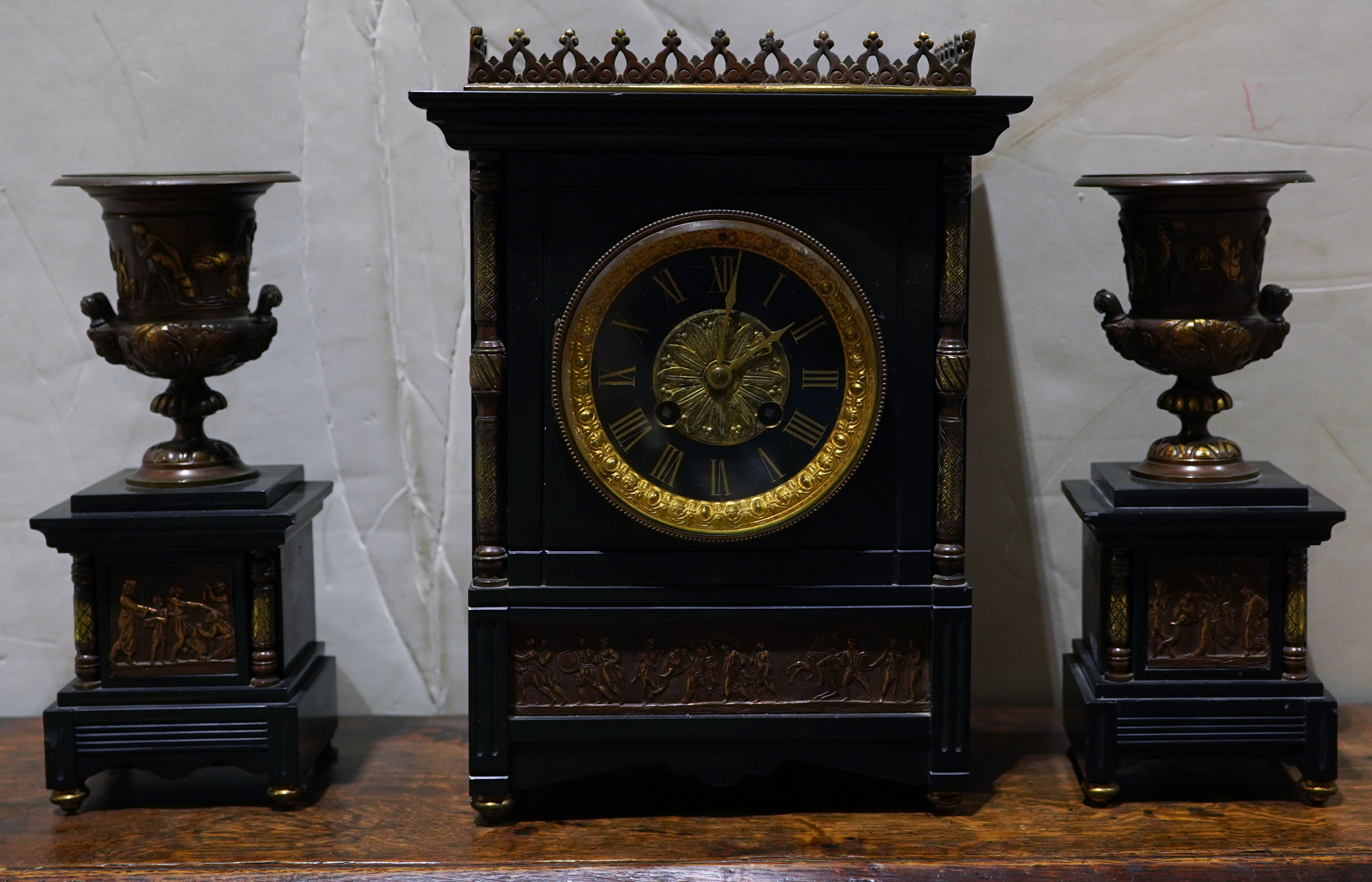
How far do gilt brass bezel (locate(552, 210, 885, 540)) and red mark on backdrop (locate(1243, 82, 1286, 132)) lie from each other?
1.21m

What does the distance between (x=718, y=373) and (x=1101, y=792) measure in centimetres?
112

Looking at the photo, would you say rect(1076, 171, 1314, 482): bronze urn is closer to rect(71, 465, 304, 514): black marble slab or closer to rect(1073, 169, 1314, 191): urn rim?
rect(1073, 169, 1314, 191): urn rim

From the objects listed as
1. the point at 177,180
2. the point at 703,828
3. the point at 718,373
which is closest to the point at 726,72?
the point at 718,373

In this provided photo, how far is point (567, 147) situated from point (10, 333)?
5.02ft

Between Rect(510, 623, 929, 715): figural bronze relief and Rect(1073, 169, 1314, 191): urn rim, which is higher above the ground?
Rect(1073, 169, 1314, 191): urn rim

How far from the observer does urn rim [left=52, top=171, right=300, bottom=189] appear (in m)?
2.62

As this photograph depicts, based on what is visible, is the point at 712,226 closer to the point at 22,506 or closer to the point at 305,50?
the point at 305,50

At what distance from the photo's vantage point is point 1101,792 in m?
2.73

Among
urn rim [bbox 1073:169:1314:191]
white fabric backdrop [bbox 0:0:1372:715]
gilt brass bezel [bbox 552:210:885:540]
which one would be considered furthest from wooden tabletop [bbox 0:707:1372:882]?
urn rim [bbox 1073:169:1314:191]

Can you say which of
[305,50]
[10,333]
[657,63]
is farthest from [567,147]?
[10,333]

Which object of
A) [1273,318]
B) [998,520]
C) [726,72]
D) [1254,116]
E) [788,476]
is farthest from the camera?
[998,520]

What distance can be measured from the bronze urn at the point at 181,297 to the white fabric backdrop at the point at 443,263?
403mm

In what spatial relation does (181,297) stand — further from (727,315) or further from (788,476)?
(788,476)

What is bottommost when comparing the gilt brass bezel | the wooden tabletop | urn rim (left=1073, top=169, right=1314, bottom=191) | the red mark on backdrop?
the wooden tabletop
